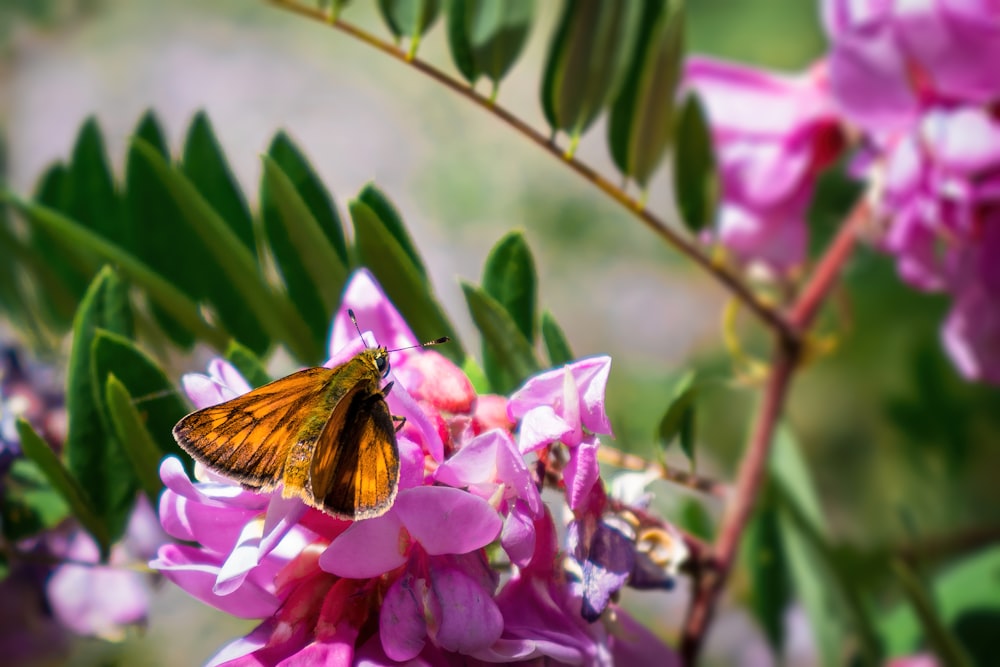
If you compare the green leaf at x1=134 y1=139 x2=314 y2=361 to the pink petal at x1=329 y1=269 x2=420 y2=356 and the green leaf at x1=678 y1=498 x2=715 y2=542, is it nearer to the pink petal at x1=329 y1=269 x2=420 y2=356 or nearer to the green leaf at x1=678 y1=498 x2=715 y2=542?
the pink petal at x1=329 y1=269 x2=420 y2=356

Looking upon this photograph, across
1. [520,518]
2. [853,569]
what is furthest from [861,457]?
[520,518]

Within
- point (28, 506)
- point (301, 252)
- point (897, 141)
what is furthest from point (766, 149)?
point (28, 506)

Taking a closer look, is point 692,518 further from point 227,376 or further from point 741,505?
point 227,376

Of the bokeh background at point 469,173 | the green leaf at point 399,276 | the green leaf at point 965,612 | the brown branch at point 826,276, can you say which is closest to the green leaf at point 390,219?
the green leaf at point 399,276

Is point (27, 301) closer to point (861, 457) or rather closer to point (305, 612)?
point (305, 612)

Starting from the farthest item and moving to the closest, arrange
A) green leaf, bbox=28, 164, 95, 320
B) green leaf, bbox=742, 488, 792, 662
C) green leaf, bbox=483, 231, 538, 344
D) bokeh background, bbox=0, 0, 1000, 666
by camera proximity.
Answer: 1. bokeh background, bbox=0, 0, 1000, 666
2. green leaf, bbox=742, 488, 792, 662
3. green leaf, bbox=28, 164, 95, 320
4. green leaf, bbox=483, 231, 538, 344

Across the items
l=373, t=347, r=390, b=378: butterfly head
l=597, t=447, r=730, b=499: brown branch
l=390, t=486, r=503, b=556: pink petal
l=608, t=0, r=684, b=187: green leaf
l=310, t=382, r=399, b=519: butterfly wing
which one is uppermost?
l=608, t=0, r=684, b=187: green leaf

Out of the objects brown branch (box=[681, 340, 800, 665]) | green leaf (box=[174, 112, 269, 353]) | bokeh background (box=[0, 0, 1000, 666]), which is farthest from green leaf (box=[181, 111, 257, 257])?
bokeh background (box=[0, 0, 1000, 666])
